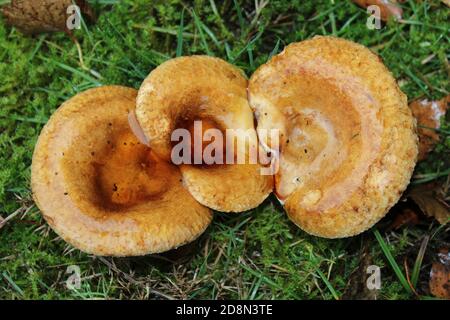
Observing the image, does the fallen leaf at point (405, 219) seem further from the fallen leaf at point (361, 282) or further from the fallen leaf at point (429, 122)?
the fallen leaf at point (429, 122)

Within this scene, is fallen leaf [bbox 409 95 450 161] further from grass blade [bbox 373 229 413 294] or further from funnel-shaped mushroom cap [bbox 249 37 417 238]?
funnel-shaped mushroom cap [bbox 249 37 417 238]

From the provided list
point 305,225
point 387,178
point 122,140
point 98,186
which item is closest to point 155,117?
point 122,140

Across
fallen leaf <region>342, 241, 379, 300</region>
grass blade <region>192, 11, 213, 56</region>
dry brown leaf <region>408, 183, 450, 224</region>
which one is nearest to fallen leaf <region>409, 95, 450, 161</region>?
dry brown leaf <region>408, 183, 450, 224</region>

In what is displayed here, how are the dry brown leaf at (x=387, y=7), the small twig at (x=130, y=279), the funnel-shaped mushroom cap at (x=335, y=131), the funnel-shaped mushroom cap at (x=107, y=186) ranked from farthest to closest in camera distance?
1. the dry brown leaf at (x=387, y=7)
2. the small twig at (x=130, y=279)
3. the funnel-shaped mushroom cap at (x=107, y=186)
4. the funnel-shaped mushroom cap at (x=335, y=131)

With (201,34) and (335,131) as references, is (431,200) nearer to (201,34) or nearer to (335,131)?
(335,131)

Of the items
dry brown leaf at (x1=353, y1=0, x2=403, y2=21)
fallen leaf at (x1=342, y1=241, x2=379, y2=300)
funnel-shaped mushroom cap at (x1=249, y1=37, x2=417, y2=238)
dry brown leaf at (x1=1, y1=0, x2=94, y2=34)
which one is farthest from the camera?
dry brown leaf at (x1=353, y1=0, x2=403, y2=21)

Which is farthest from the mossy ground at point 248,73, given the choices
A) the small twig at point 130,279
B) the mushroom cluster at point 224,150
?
the mushroom cluster at point 224,150
